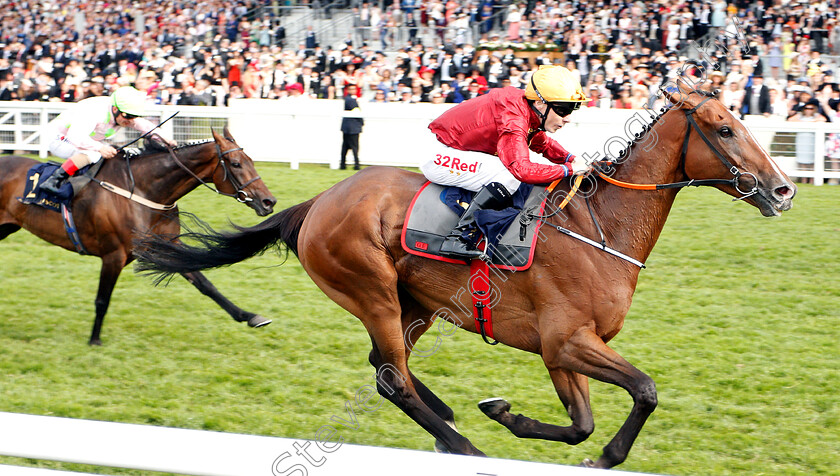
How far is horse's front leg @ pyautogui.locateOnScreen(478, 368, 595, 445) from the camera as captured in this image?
3.53 meters

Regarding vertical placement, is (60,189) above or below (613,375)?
above

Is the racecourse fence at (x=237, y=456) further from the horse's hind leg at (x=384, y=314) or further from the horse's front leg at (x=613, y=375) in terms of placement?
the horse's hind leg at (x=384, y=314)

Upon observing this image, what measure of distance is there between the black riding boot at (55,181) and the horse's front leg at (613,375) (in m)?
3.97

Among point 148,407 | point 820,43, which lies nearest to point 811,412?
point 148,407

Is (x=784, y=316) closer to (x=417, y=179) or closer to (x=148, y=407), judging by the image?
(x=417, y=179)

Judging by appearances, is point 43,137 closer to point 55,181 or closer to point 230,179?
point 55,181

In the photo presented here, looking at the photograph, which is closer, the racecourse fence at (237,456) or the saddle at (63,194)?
the racecourse fence at (237,456)

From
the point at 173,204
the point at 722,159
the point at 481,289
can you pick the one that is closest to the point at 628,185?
the point at 722,159

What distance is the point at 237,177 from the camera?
6.00m

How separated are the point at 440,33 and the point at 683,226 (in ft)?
33.4

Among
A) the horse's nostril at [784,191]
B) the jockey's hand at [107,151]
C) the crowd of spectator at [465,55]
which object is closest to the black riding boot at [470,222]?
the horse's nostril at [784,191]

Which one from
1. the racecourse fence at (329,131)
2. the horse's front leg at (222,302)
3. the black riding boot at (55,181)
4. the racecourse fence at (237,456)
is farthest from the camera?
the racecourse fence at (329,131)

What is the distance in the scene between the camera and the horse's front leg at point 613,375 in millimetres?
3340

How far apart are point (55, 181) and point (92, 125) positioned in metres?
0.48
